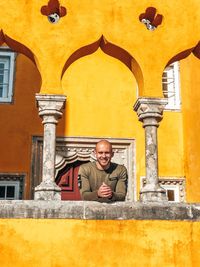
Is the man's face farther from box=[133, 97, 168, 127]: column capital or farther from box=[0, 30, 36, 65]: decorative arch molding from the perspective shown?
box=[0, 30, 36, 65]: decorative arch molding

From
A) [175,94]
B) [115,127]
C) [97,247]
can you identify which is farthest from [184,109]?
[97,247]

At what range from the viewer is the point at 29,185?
401 inches

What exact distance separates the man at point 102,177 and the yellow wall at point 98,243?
0.26 m

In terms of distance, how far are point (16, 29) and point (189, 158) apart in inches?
221

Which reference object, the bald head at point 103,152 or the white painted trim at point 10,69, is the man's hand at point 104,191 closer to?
the bald head at point 103,152

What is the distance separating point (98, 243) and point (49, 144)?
1140 mm

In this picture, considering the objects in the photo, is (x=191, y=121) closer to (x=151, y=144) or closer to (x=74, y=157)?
(x=74, y=157)

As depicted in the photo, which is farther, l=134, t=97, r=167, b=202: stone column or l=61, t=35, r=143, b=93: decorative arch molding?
l=61, t=35, r=143, b=93: decorative arch molding

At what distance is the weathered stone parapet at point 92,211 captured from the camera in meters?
5.00

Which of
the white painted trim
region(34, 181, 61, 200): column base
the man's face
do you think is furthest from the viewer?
the white painted trim

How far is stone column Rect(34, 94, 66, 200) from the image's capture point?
203 inches

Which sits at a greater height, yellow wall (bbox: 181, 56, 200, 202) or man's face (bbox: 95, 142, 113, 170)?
yellow wall (bbox: 181, 56, 200, 202)

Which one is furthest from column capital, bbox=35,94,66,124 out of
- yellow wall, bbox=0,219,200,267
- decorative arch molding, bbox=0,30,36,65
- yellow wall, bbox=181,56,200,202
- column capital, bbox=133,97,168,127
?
yellow wall, bbox=181,56,200,202

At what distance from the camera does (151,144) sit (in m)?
5.51
